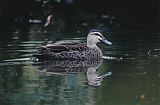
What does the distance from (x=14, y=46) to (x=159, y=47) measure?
439cm

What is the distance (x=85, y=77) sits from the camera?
14.4 m

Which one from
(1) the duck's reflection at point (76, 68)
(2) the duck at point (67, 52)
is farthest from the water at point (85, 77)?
(2) the duck at point (67, 52)

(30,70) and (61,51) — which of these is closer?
(30,70)

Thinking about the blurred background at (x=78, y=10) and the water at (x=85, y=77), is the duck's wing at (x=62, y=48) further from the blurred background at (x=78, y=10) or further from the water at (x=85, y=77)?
the blurred background at (x=78, y=10)

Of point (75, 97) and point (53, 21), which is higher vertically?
point (53, 21)

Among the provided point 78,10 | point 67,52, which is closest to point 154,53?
point 67,52

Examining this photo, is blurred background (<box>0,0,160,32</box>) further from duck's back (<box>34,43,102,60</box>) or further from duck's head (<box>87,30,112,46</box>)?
duck's back (<box>34,43,102,60</box>)

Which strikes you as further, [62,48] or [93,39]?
[93,39]

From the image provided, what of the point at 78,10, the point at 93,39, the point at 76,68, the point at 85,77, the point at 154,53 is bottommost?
the point at 85,77

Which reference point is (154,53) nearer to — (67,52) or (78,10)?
(67,52)

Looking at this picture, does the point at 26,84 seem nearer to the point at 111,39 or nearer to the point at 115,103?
the point at 115,103

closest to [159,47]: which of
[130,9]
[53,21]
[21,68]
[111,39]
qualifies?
[111,39]

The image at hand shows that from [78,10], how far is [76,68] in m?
25.8

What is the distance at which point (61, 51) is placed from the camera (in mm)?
17719
